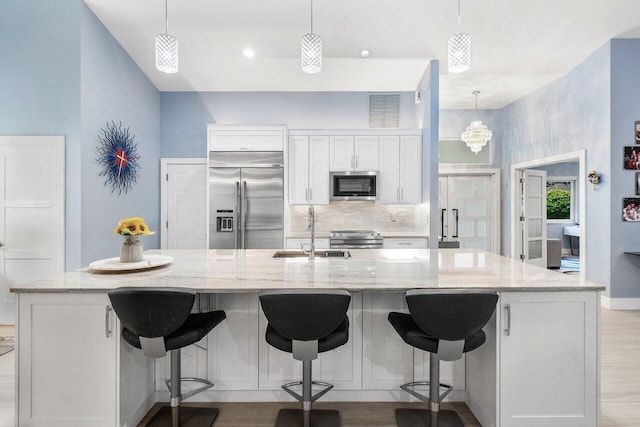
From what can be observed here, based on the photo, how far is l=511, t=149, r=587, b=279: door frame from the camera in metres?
4.55

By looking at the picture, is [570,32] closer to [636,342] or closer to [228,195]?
[636,342]

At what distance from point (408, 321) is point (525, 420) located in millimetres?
772

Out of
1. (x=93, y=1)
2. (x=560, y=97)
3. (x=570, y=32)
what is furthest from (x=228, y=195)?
(x=560, y=97)

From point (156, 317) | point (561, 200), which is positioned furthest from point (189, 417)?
point (561, 200)

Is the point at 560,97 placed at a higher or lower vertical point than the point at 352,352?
higher

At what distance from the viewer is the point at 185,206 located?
17.6ft

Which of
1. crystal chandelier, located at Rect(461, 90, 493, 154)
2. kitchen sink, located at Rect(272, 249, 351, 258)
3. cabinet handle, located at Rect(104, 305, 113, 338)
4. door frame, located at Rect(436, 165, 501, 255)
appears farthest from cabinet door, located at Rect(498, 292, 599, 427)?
door frame, located at Rect(436, 165, 501, 255)

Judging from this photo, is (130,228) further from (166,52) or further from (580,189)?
(580,189)

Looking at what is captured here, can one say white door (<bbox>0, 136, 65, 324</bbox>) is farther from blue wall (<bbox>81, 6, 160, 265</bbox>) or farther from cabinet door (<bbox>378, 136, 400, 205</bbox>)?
cabinet door (<bbox>378, 136, 400, 205</bbox>)

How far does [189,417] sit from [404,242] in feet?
11.3

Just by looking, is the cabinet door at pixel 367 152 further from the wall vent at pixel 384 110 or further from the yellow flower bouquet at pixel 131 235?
the yellow flower bouquet at pixel 131 235

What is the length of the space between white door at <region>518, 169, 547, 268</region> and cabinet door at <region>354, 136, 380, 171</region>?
3.02 m

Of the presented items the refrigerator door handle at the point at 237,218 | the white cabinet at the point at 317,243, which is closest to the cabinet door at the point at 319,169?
the white cabinet at the point at 317,243

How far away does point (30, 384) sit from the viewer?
71.1 inches
